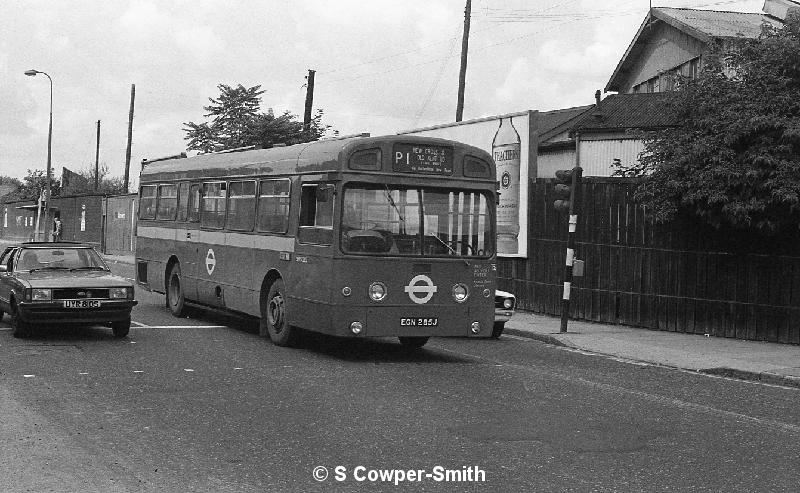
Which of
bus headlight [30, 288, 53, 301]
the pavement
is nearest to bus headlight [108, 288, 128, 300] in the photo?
bus headlight [30, 288, 53, 301]

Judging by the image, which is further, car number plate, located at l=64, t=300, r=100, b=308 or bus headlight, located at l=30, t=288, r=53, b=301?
car number plate, located at l=64, t=300, r=100, b=308

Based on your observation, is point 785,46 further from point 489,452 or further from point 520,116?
point 489,452

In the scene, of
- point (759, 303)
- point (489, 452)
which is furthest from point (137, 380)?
point (759, 303)

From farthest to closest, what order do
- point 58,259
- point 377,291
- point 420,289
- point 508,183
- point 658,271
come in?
point 508,183 < point 658,271 < point 58,259 < point 420,289 < point 377,291

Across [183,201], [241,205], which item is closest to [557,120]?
[183,201]

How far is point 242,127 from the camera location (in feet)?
172

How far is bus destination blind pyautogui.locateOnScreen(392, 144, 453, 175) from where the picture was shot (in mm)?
14234

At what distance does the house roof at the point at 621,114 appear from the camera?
111 feet

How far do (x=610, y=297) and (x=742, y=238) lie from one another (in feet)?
10.1

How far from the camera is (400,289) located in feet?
46.3

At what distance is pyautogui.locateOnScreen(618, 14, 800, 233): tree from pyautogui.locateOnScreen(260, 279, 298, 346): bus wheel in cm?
707

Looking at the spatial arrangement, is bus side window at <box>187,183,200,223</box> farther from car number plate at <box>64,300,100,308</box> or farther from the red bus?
car number plate at <box>64,300,100,308</box>

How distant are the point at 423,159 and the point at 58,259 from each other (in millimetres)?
6240

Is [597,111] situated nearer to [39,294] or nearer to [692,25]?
[692,25]
